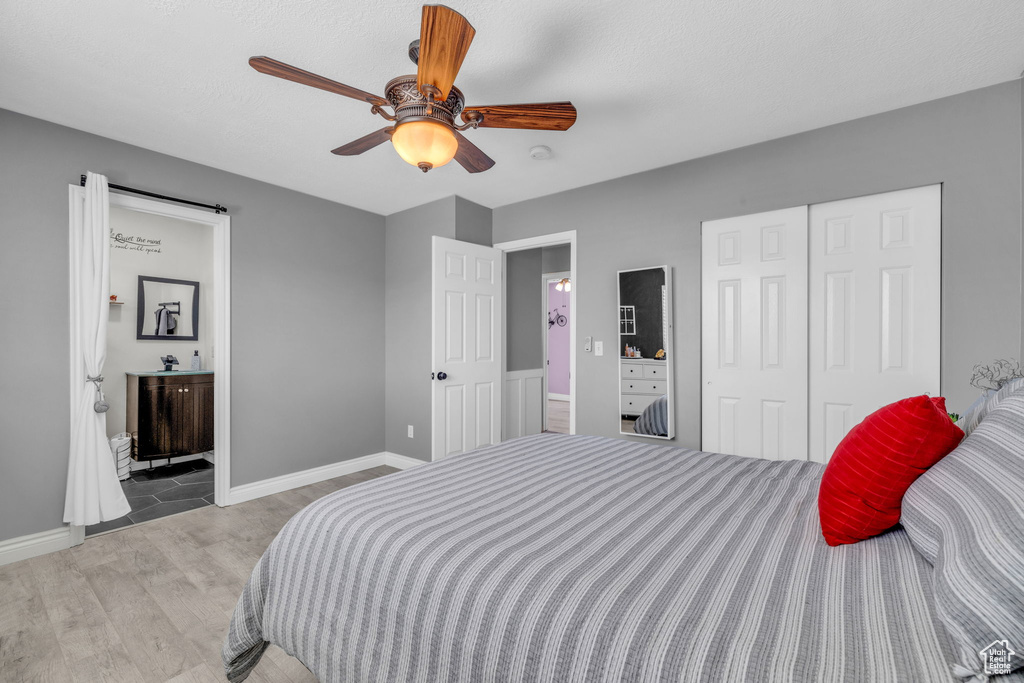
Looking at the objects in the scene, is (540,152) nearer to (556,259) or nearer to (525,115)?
(525,115)

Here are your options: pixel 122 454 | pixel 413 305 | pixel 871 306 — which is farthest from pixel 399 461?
pixel 871 306

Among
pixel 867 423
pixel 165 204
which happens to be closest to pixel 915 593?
pixel 867 423

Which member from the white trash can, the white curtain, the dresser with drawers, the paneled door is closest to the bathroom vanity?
the white trash can

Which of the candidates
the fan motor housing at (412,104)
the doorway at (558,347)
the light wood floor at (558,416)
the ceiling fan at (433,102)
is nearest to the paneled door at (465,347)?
the ceiling fan at (433,102)

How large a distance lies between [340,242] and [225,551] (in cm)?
267

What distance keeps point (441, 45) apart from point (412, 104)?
32 centimetres

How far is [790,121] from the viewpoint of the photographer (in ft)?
8.81

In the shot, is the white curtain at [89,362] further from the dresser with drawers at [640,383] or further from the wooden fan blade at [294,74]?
the dresser with drawers at [640,383]

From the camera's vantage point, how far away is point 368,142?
7.07ft

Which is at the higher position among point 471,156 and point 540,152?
point 540,152

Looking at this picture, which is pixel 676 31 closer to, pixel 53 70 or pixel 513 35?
pixel 513 35

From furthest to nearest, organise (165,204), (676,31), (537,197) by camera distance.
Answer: (537,197)
(165,204)
(676,31)

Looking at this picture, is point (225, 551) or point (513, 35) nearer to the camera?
point (513, 35)

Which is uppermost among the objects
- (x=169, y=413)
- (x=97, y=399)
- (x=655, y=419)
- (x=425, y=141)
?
(x=425, y=141)
